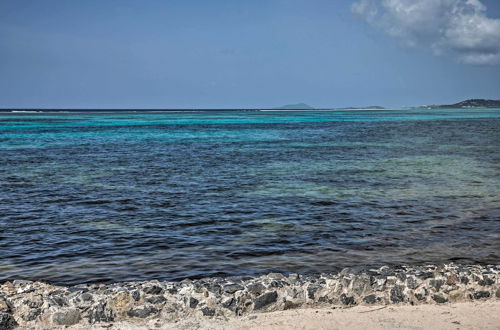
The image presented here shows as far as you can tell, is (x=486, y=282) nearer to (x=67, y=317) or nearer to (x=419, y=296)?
(x=419, y=296)

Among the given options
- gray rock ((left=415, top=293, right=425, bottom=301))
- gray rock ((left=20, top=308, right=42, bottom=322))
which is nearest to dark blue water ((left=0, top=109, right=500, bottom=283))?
gray rock ((left=20, top=308, right=42, bottom=322))

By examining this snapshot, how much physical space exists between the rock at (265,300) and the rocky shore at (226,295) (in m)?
0.02

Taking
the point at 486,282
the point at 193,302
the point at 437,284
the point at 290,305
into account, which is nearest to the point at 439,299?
the point at 437,284

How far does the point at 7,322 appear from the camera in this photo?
7.26m

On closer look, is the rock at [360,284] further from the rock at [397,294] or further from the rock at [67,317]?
the rock at [67,317]

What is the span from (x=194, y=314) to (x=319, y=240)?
5073mm

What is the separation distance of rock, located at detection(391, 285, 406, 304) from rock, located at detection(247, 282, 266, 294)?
7.22 feet

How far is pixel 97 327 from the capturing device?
736cm

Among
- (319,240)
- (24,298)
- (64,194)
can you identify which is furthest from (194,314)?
(64,194)

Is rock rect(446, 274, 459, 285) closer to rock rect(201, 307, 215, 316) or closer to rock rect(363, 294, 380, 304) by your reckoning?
rock rect(363, 294, 380, 304)

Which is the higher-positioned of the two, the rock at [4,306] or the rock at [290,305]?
the rock at [4,306]

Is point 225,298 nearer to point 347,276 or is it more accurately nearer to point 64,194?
point 347,276

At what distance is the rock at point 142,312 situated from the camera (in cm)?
764

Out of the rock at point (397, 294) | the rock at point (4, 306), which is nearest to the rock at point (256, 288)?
the rock at point (397, 294)
